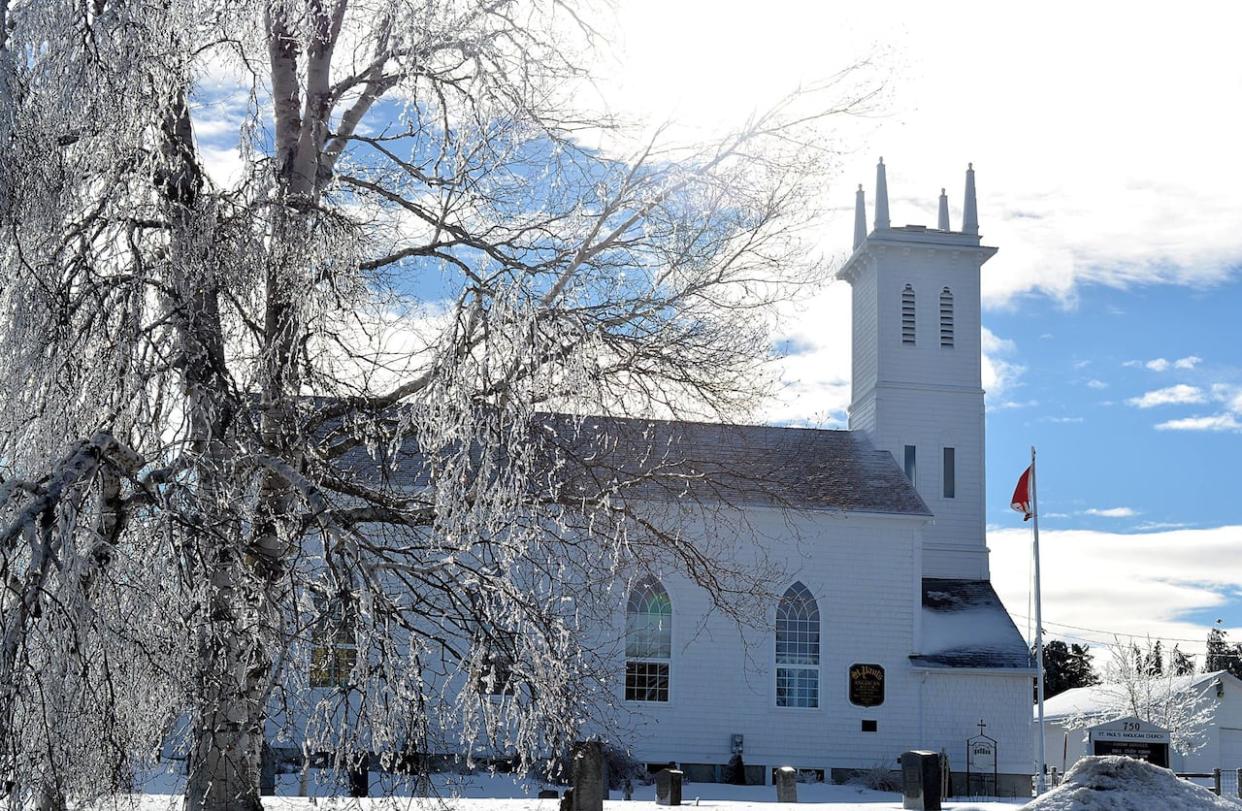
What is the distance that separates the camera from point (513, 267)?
1015cm

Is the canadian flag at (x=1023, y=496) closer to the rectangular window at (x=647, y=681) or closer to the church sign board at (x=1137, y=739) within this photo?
the church sign board at (x=1137, y=739)

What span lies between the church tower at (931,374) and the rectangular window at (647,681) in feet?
33.4

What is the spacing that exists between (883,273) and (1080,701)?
24.6 meters

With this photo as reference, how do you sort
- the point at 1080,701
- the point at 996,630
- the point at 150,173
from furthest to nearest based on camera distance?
1. the point at 1080,701
2. the point at 996,630
3. the point at 150,173

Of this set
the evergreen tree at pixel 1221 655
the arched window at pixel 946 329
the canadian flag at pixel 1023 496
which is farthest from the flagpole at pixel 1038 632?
Result: the evergreen tree at pixel 1221 655

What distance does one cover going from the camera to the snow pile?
19.0 feet

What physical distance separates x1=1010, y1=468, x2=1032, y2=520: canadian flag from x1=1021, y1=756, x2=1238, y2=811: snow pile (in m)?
27.3

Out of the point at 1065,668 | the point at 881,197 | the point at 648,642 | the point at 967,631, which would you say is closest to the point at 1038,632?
the point at 967,631

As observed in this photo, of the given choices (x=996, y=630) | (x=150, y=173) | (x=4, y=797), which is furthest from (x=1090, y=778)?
(x=996, y=630)

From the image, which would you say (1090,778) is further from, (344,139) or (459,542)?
(344,139)

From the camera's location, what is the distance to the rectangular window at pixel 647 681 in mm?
28859

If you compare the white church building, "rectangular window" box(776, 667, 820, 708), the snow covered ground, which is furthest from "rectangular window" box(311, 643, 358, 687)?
"rectangular window" box(776, 667, 820, 708)

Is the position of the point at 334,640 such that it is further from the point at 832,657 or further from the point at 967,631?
the point at 967,631

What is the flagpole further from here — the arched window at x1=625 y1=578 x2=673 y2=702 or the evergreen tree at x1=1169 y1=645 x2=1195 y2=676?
the evergreen tree at x1=1169 y1=645 x2=1195 y2=676
